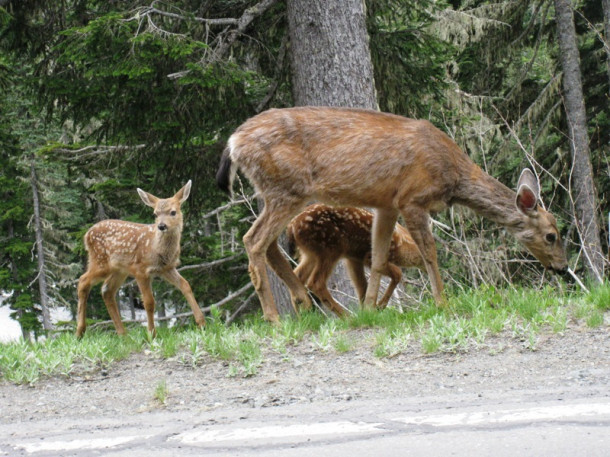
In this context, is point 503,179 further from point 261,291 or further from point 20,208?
point 20,208

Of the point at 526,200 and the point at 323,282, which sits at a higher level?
the point at 526,200

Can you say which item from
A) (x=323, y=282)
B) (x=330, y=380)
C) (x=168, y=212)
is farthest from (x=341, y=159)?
(x=330, y=380)

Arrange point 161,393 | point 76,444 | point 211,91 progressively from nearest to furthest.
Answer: point 76,444 < point 161,393 < point 211,91

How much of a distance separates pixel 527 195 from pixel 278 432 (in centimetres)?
514

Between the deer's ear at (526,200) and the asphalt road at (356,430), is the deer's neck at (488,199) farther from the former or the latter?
the asphalt road at (356,430)

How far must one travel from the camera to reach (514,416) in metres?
4.31

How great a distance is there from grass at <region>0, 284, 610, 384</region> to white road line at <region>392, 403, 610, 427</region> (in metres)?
1.54

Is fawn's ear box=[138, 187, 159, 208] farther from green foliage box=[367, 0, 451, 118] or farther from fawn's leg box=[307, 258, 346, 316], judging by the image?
green foliage box=[367, 0, 451, 118]

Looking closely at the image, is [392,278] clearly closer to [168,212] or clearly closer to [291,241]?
[291,241]

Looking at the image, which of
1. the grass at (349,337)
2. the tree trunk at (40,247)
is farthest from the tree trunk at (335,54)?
the tree trunk at (40,247)

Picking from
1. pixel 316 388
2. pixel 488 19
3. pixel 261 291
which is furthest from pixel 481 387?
pixel 488 19

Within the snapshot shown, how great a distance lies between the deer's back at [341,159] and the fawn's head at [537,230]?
980 millimetres

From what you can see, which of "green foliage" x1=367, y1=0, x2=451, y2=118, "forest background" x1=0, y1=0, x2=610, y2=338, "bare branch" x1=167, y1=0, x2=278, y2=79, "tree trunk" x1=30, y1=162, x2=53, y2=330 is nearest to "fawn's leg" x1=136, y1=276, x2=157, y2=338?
"forest background" x1=0, y1=0, x2=610, y2=338

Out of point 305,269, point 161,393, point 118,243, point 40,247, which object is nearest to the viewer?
point 161,393
